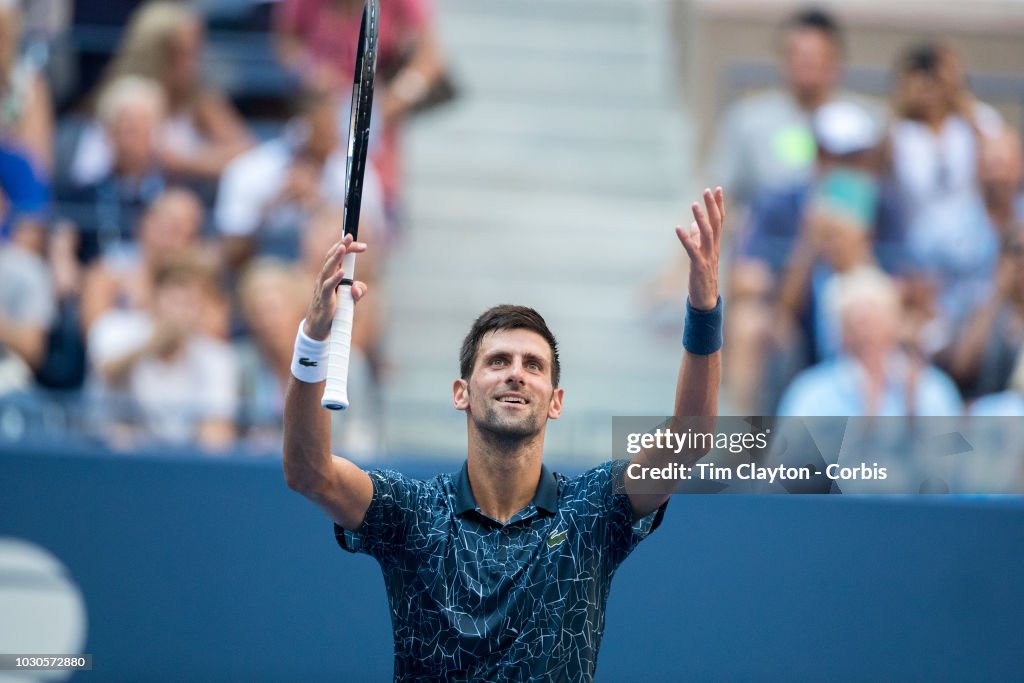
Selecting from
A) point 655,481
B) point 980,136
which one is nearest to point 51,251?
point 655,481

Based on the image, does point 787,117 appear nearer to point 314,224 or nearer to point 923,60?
point 923,60

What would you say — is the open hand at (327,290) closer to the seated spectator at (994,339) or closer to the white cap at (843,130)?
the seated spectator at (994,339)

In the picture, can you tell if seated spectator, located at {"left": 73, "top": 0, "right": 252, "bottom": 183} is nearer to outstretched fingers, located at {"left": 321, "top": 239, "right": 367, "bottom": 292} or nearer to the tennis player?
the tennis player

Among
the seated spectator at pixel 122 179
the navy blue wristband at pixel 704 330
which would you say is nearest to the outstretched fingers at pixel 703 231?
the navy blue wristband at pixel 704 330

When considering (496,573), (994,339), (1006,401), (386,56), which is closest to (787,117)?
(994,339)

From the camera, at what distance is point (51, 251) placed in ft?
23.4

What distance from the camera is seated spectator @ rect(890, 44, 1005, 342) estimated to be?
763 centimetres

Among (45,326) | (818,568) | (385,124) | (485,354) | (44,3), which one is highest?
(44,3)

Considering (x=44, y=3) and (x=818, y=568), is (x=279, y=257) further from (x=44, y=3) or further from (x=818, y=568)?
(x=818, y=568)

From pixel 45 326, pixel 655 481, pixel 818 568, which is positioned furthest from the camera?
pixel 45 326

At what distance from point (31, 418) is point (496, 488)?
3.19 meters

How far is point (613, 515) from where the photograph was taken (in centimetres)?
372

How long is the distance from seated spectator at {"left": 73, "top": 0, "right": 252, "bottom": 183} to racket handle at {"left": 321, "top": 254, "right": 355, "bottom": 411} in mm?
4492

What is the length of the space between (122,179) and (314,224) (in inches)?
44.2
